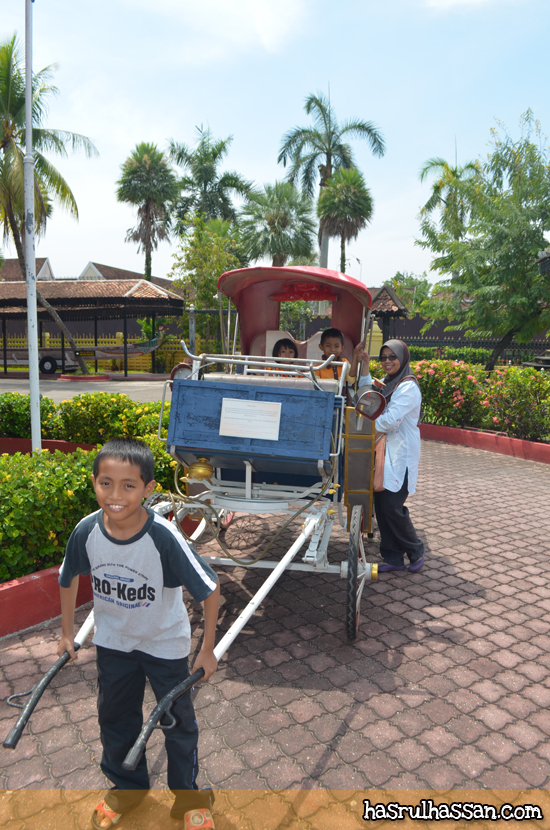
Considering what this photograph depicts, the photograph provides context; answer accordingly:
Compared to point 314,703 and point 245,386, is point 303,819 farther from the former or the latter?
point 245,386

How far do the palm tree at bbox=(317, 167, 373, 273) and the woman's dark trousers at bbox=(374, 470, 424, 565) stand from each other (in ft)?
109

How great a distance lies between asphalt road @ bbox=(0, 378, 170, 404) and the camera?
19.0 meters

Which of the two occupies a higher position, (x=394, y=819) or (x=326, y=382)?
(x=326, y=382)

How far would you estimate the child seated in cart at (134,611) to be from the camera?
83.7 inches

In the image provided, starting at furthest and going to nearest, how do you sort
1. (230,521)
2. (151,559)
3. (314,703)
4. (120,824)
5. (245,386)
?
(230,521) → (245,386) → (314,703) → (120,824) → (151,559)

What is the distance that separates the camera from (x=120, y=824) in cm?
238

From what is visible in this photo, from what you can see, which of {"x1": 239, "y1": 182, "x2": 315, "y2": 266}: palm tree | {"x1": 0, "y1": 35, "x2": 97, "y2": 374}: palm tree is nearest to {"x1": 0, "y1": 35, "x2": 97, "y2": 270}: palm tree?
{"x1": 0, "y1": 35, "x2": 97, "y2": 374}: palm tree

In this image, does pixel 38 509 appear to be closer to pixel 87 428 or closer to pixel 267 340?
pixel 267 340

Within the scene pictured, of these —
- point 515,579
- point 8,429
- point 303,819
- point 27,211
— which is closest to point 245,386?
point 303,819

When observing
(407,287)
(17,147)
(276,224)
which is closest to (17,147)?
(17,147)

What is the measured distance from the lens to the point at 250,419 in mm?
3600

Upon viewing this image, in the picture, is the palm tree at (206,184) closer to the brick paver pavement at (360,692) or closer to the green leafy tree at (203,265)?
the green leafy tree at (203,265)

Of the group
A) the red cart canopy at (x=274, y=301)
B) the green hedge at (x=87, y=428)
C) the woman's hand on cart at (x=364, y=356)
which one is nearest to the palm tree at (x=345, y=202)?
the green hedge at (x=87, y=428)

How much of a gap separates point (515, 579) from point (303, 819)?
3201mm
